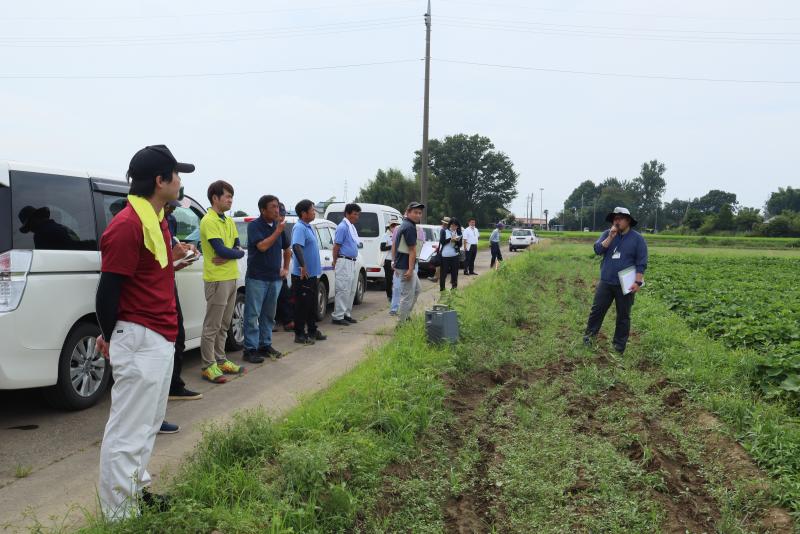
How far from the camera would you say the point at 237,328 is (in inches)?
296

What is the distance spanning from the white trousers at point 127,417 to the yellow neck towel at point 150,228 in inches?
14.8

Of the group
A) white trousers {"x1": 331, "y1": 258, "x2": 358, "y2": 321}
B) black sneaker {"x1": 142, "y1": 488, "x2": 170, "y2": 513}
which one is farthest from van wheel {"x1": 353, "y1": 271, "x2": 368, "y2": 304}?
black sneaker {"x1": 142, "y1": 488, "x2": 170, "y2": 513}

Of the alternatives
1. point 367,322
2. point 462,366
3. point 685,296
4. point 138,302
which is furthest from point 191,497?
point 685,296

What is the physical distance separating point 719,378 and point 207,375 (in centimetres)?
527

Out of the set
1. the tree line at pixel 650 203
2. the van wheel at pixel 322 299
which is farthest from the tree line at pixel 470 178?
the van wheel at pixel 322 299

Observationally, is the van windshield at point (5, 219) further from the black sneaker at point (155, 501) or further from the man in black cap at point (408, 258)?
the man in black cap at point (408, 258)

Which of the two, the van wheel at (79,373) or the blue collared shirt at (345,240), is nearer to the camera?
the van wheel at (79,373)

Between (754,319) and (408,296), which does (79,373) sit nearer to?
(408,296)

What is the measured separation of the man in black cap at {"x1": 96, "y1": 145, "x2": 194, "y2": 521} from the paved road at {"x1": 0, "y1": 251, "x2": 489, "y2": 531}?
16.0 inches

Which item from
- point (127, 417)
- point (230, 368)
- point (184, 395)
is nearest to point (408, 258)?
point (230, 368)

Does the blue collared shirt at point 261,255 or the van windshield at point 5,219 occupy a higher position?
the van windshield at point 5,219

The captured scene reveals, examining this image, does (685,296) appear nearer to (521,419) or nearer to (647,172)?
(521,419)

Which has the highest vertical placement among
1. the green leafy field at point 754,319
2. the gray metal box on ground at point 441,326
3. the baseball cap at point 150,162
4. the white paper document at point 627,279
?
the baseball cap at point 150,162

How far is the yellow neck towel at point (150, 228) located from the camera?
2.91m
